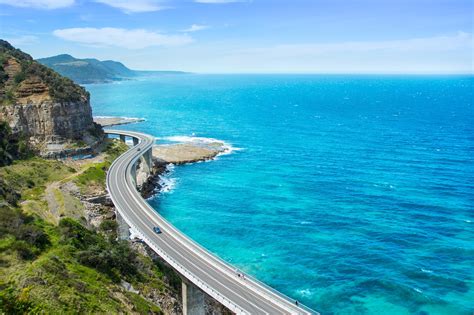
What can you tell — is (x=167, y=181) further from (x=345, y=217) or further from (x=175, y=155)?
(x=345, y=217)

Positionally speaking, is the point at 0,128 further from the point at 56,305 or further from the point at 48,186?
the point at 56,305

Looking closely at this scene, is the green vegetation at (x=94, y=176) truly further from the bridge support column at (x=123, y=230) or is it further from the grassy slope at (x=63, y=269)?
the bridge support column at (x=123, y=230)

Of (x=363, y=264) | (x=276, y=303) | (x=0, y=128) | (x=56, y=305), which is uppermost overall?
(x=0, y=128)

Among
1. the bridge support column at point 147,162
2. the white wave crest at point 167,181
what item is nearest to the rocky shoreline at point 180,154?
the white wave crest at point 167,181

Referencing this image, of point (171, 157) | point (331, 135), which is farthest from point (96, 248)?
point (331, 135)

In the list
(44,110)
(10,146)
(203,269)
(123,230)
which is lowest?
(123,230)

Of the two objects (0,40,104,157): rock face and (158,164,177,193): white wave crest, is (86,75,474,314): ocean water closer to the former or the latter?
(158,164,177,193): white wave crest

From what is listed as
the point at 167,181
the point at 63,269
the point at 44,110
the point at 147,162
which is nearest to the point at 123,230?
the point at 63,269

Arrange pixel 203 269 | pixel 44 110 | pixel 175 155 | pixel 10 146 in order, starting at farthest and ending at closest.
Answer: pixel 175 155 < pixel 44 110 < pixel 10 146 < pixel 203 269
